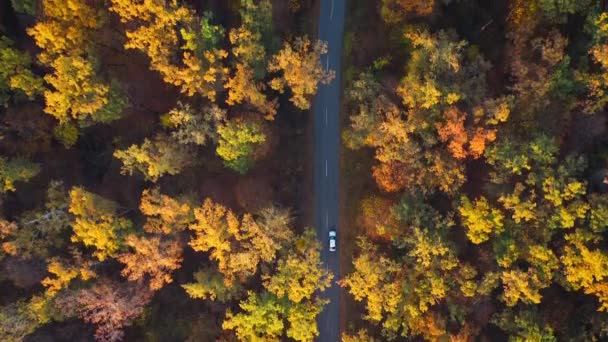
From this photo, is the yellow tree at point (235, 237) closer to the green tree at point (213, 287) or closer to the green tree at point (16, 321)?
the green tree at point (213, 287)

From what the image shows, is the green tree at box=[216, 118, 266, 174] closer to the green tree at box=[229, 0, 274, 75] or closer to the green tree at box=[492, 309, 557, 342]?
the green tree at box=[229, 0, 274, 75]

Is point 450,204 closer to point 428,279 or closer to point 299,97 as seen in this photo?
point 428,279

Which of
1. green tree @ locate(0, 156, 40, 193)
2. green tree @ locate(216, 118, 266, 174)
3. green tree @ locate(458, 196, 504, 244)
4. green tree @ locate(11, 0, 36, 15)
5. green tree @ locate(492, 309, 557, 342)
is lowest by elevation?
green tree @ locate(492, 309, 557, 342)

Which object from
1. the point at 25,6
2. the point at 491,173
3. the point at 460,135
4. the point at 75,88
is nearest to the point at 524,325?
the point at 491,173

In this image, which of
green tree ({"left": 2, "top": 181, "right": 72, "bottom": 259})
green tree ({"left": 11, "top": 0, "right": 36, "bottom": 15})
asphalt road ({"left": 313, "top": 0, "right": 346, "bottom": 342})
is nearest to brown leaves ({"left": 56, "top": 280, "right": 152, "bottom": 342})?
green tree ({"left": 2, "top": 181, "right": 72, "bottom": 259})

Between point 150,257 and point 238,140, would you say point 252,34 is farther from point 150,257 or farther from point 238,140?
point 150,257

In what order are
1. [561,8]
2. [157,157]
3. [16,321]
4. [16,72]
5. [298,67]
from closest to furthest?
[561,8], [298,67], [157,157], [16,321], [16,72]
